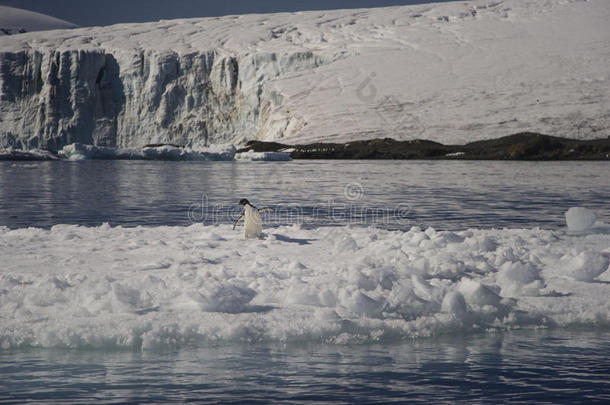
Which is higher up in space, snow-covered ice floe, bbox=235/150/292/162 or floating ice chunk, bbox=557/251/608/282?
snow-covered ice floe, bbox=235/150/292/162

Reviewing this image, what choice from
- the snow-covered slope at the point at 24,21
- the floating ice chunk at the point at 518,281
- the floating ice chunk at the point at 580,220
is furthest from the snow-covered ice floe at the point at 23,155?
the snow-covered slope at the point at 24,21

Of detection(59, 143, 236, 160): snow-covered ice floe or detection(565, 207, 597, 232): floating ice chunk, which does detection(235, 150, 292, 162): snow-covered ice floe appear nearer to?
detection(59, 143, 236, 160): snow-covered ice floe

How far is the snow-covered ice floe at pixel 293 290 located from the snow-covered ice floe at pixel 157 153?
4500 cm

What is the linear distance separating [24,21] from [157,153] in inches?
5977

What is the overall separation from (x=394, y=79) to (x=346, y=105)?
654 cm

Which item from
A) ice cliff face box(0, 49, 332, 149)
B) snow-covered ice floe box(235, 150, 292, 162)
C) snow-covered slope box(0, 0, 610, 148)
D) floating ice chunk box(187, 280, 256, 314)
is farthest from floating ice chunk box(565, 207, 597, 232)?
ice cliff face box(0, 49, 332, 149)

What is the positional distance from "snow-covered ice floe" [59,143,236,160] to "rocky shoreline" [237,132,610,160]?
8222mm

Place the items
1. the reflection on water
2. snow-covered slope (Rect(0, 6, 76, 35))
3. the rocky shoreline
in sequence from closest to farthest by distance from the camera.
→ 1. the reflection on water
2. the rocky shoreline
3. snow-covered slope (Rect(0, 6, 76, 35))

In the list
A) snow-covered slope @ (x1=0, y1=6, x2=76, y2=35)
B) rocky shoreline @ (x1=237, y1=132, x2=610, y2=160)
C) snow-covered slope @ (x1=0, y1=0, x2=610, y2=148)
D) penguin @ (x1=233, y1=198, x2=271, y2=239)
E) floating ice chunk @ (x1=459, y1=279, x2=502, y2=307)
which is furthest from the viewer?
snow-covered slope @ (x1=0, y1=6, x2=76, y2=35)

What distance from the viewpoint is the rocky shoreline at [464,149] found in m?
51.7

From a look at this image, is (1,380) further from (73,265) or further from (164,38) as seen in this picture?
(164,38)

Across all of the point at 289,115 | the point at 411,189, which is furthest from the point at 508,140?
the point at 411,189

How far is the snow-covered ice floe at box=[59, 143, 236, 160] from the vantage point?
5356cm

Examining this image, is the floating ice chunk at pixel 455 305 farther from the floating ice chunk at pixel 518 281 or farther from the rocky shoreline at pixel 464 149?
the rocky shoreline at pixel 464 149
